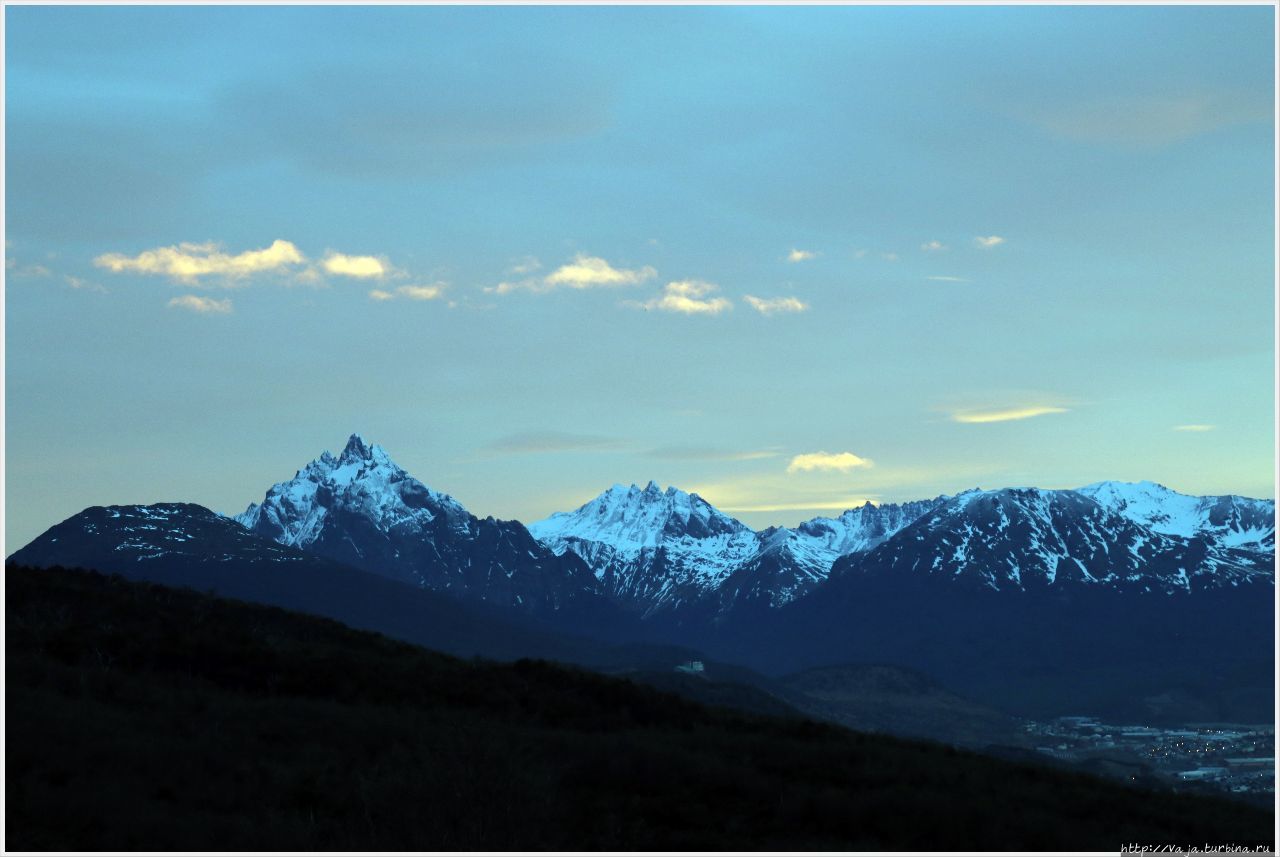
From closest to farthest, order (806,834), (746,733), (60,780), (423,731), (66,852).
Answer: (66,852) → (60,780) → (806,834) → (423,731) → (746,733)

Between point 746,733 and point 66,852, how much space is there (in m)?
28.3

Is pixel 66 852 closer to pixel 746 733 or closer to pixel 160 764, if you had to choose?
pixel 160 764

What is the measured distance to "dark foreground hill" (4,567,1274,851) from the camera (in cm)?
3064

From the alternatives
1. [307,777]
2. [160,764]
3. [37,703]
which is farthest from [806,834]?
[37,703]

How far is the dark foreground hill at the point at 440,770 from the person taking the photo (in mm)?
30641

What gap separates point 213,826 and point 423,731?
40.6 ft

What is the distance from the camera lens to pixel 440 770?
3241cm

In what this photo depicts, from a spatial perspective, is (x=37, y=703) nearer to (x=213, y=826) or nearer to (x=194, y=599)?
(x=213, y=826)

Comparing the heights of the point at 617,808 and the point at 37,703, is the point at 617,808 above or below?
below

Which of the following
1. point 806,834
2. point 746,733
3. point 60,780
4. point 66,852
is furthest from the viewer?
point 746,733

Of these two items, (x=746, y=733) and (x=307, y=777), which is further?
(x=746, y=733)

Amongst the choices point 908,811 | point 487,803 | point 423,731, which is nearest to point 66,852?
point 487,803

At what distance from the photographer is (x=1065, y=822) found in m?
38.0

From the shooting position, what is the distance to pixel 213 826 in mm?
29453
